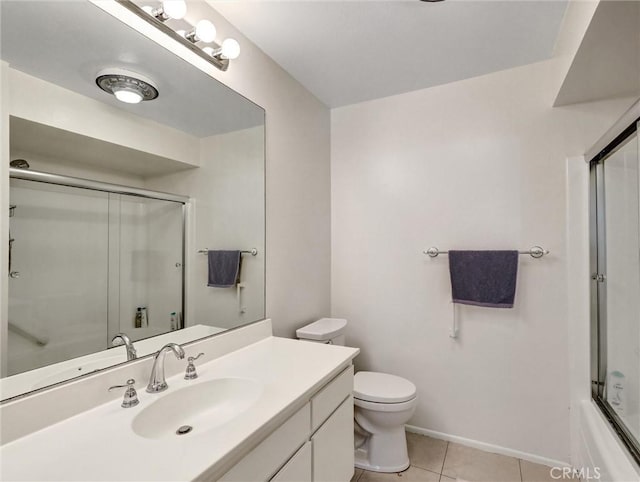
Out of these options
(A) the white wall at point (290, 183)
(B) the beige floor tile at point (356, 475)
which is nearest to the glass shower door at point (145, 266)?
(A) the white wall at point (290, 183)

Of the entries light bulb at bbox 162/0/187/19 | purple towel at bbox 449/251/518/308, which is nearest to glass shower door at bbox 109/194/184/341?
light bulb at bbox 162/0/187/19

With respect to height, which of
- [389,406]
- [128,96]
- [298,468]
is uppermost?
[128,96]

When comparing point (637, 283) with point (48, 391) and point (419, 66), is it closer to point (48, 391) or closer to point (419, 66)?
point (419, 66)

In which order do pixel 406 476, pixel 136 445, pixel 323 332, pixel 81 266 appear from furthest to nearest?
pixel 323 332
pixel 406 476
pixel 81 266
pixel 136 445

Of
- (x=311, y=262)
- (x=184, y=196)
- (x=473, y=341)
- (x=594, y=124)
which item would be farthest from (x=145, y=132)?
(x=594, y=124)

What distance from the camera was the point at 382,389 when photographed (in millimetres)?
1821

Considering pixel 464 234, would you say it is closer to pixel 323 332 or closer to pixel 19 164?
pixel 323 332

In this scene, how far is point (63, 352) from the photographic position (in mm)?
935

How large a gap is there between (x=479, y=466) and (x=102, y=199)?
2.30 meters

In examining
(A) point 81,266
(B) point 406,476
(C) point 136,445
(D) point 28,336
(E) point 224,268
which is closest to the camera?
(C) point 136,445

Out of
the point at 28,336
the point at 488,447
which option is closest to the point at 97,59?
the point at 28,336

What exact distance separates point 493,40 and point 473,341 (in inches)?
68.2

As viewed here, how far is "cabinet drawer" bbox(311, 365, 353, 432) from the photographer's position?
116 centimetres

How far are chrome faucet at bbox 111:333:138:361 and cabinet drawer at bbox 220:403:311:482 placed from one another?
21.5 inches
